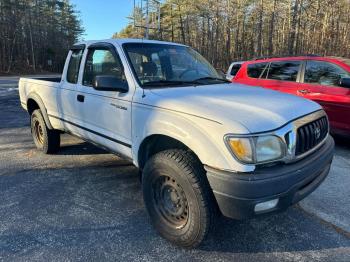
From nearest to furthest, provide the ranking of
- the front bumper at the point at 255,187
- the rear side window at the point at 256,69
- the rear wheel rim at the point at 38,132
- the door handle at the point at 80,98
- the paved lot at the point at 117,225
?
the front bumper at the point at 255,187 → the paved lot at the point at 117,225 → the door handle at the point at 80,98 → the rear wheel rim at the point at 38,132 → the rear side window at the point at 256,69

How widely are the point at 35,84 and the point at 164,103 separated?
11.1ft

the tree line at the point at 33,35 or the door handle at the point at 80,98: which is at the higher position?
the tree line at the point at 33,35

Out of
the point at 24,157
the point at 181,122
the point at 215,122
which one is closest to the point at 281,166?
the point at 215,122

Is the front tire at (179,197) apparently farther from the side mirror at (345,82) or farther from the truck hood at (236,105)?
the side mirror at (345,82)

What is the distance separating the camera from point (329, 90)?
233 inches

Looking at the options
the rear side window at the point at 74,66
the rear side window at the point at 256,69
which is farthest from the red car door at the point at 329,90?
the rear side window at the point at 74,66

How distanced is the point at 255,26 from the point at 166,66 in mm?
40294

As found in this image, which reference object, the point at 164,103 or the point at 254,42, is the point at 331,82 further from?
the point at 254,42

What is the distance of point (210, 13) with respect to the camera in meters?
44.4

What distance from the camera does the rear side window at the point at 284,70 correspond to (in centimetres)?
664

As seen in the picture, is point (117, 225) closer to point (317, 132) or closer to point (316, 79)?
point (317, 132)

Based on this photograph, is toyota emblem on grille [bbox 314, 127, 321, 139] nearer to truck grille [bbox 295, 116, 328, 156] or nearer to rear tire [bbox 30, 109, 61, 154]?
truck grille [bbox 295, 116, 328, 156]

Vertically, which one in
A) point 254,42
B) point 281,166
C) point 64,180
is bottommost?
point 64,180

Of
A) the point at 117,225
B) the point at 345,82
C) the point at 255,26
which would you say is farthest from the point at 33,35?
the point at 117,225
